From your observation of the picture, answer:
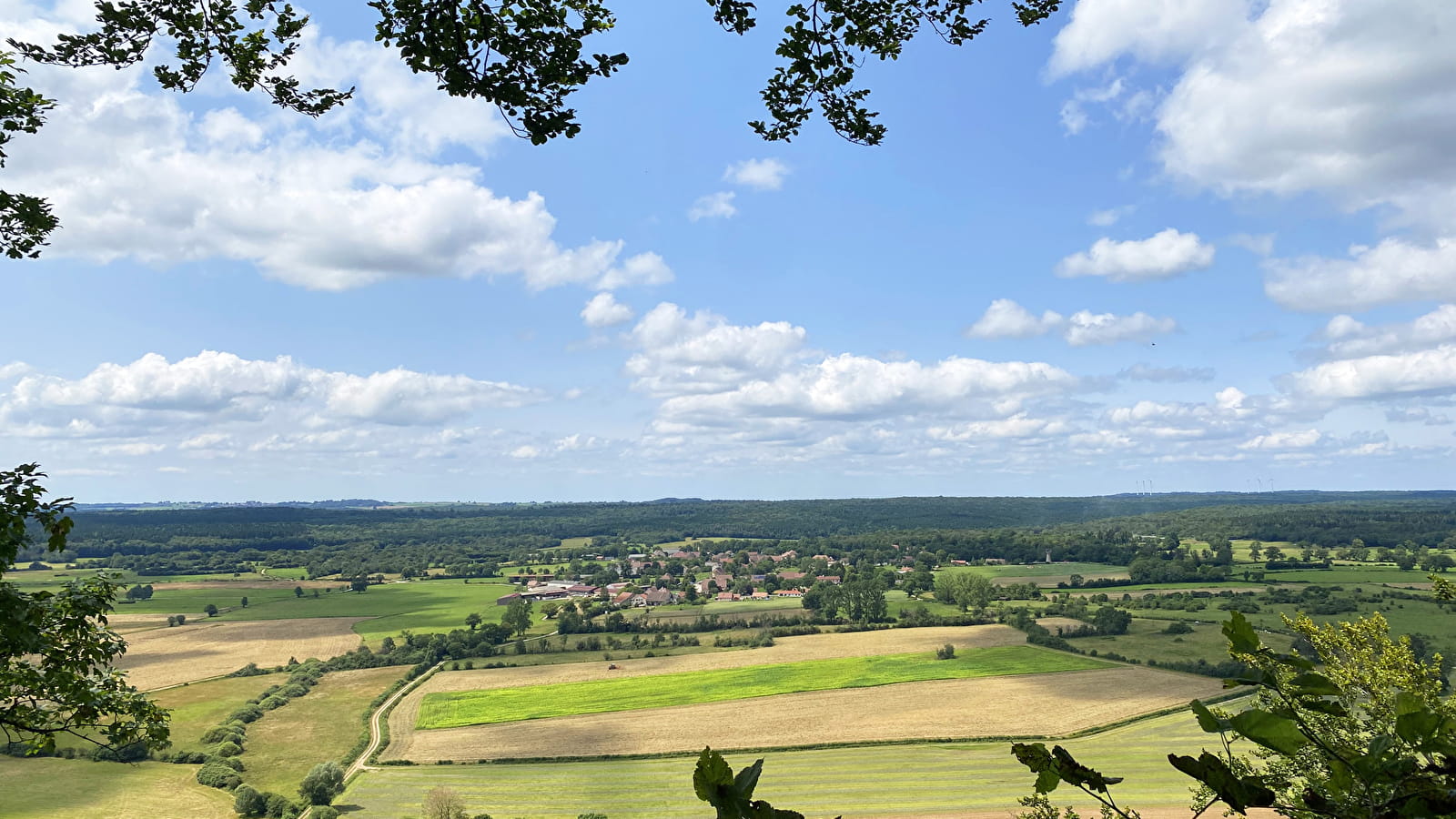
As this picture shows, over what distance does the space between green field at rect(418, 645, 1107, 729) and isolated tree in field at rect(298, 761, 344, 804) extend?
1605cm

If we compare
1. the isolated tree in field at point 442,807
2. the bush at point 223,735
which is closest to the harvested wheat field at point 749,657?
the bush at point 223,735

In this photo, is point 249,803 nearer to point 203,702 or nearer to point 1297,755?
point 203,702

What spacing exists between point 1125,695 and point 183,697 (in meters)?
94.5

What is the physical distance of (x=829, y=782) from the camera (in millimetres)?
55969

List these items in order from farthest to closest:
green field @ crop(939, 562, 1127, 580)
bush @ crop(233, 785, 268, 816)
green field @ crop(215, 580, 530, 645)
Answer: green field @ crop(939, 562, 1127, 580) → green field @ crop(215, 580, 530, 645) → bush @ crop(233, 785, 268, 816)

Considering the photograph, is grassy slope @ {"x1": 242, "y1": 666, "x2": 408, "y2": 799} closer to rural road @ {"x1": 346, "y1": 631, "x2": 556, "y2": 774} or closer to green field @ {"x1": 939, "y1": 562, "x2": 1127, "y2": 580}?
rural road @ {"x1": 346, "y1": 631, "x2": 556, "y2": 774}

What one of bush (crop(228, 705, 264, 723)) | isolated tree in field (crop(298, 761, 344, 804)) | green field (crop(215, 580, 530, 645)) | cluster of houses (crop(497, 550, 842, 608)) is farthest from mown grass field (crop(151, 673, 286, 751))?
cluster of houses (crop(497, 550, 842, 608))

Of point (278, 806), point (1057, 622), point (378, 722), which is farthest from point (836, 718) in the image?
point (1057, 622)

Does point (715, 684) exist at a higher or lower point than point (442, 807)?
lower

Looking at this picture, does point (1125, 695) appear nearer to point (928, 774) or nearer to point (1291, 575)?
point (928, 774)

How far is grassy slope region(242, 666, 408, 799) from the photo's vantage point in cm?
6072

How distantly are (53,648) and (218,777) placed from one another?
6040 cm

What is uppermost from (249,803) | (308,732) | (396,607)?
(249,803)

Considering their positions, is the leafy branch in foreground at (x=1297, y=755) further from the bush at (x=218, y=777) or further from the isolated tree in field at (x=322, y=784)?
the bush at (x=218, y=777)
